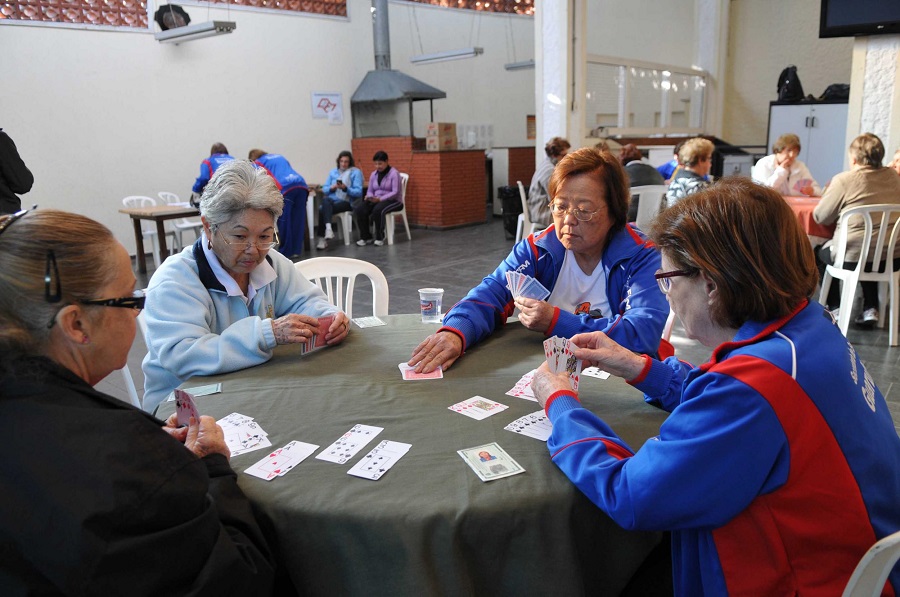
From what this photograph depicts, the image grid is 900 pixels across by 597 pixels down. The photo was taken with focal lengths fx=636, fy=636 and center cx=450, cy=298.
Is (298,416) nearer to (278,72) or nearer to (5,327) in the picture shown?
(5,327)

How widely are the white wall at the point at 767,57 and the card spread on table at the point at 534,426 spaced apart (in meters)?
12.0

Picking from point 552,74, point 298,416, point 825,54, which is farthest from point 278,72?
point 298,416

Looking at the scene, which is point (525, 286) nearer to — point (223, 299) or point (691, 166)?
point (223, 299)

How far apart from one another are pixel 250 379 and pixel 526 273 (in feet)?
3.53

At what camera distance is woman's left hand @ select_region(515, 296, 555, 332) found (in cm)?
211

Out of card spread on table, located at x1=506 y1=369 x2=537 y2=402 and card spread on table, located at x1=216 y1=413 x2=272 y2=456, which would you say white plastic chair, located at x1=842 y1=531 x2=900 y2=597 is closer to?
card spread on table, located at x1=506 y1=369 x2=537 y2=402

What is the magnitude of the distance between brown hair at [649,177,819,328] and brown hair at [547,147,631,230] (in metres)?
1.08

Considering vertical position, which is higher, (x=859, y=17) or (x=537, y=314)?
(x=859, y=17)

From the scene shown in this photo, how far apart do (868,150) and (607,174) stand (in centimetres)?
330

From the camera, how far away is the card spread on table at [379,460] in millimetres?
1305

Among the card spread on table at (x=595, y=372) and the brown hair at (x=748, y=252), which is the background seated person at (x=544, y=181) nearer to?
the card spread on table at (x=595, y=372)

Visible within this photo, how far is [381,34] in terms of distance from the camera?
11.5m

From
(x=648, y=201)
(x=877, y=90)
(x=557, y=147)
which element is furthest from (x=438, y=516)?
(x=877, y=90)

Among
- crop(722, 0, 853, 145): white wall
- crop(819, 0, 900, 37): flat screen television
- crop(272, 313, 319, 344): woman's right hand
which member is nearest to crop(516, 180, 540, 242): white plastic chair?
crop(819, 0, 900, 37): flat screen television
